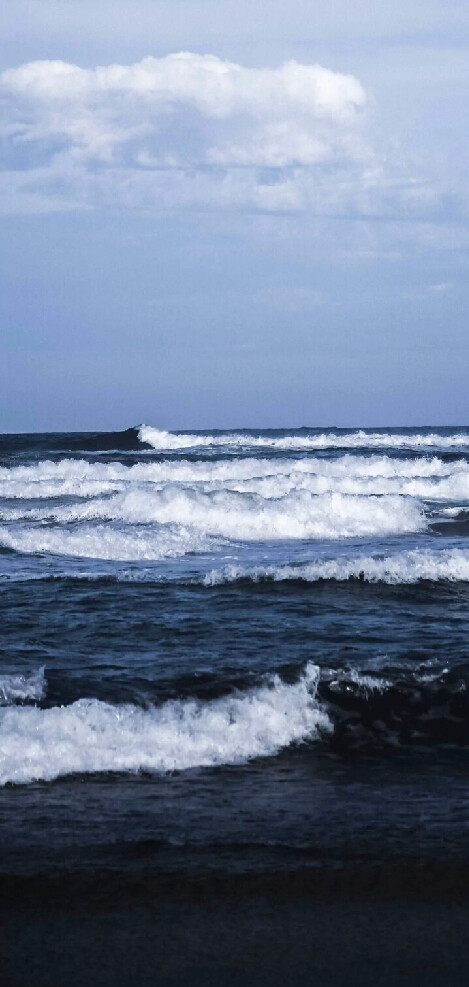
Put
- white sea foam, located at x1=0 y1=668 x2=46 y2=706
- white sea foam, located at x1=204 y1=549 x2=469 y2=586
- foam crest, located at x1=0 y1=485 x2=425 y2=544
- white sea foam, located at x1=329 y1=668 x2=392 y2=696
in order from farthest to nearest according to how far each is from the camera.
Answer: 1. foam crest, located at x1=0 y1=485 x2=425 y2=544
2. white sea foam, located at x1=204 y1=549 x2=469 y2=586
3. white sea foam, located at x1=329 y1=668 x2=392 y2=696
4. white sea foam, located at x1=0 y1=668 x2=46 y2=706

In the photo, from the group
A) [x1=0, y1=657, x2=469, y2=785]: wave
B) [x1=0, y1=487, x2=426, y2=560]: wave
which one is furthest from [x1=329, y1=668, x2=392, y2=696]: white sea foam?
[x1=0, y1=487, x2=426, y2=560]: wave

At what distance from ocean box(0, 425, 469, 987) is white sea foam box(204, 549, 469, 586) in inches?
1.3

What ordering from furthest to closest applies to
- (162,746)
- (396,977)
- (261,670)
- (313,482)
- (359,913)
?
(313,482) → (261,670) → (162,746) → (359,913) → (396,977)

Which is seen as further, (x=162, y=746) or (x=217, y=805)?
(x=162, y=746)

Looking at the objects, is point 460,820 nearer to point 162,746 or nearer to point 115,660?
point 162,746

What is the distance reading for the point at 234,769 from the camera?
548 cm

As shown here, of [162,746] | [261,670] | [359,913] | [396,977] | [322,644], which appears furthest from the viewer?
[322,644]

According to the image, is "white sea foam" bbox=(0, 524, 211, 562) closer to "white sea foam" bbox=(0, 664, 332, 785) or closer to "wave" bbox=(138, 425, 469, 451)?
"white sea foam" bbox=(0, 664, 332, 785)

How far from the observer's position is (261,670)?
6.95m

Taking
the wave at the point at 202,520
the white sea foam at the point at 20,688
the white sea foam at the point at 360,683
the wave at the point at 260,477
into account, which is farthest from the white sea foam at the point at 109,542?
the wave at the point at 260,477

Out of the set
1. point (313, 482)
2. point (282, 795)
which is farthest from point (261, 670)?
point (313, 482)

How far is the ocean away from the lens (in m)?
3.70

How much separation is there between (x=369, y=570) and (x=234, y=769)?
5.74m

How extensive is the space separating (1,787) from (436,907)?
2.26m
